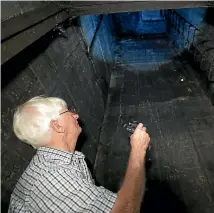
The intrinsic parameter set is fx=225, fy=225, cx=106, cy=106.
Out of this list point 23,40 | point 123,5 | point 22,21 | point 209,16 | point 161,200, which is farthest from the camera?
point 209,16

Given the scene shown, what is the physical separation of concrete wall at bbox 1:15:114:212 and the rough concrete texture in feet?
1.55

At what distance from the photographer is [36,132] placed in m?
2.19

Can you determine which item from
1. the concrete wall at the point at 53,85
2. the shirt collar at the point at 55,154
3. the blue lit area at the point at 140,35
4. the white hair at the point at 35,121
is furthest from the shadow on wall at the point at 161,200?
the blue lit area at the point at 140,35

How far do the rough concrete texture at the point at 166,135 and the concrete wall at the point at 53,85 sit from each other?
1.55 ft

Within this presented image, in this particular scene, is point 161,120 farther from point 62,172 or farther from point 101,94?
point 62,172

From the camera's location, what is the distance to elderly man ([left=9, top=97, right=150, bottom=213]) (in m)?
1.92

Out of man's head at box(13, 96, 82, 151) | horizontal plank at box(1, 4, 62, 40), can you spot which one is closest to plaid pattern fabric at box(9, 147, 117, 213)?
man's head at box(13, 96, 82, 151)

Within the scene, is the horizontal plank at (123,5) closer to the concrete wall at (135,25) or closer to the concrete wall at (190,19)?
the concrete wall at (190,19)

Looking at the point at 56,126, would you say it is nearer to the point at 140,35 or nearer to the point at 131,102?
the point at 131,102

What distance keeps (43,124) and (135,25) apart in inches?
583

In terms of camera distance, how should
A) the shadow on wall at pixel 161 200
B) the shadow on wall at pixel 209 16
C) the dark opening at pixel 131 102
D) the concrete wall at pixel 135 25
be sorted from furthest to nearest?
the concrete wall at pixel 135 25 → the shadow on wall at pixel 209 16 → the shadow on wall at pixel 161 200 → the dark opening at pixel 131 102

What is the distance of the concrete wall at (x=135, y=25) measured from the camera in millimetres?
15000

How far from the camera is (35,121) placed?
7.14 feet

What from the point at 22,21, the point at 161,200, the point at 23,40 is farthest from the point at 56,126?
the point at 161,200
